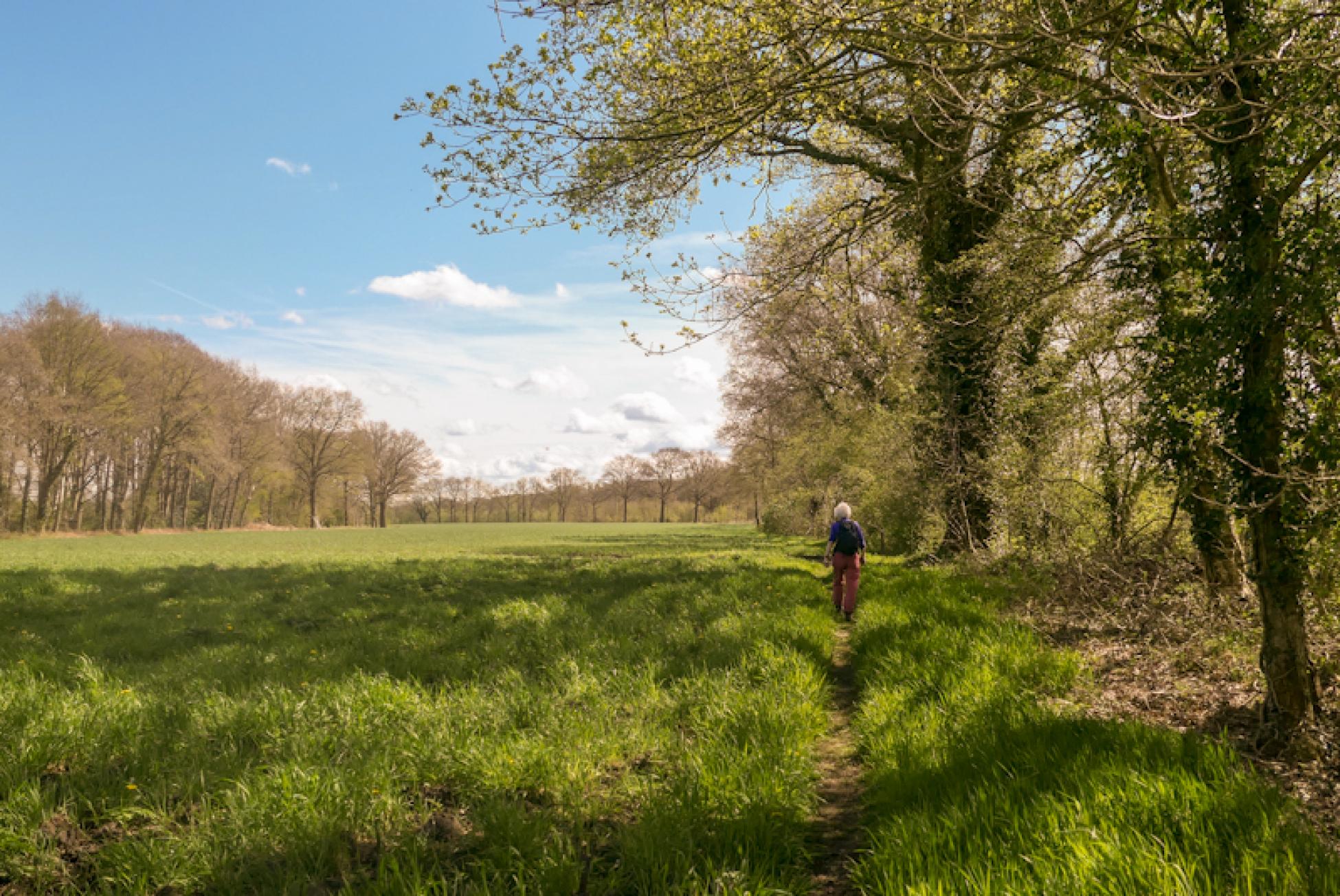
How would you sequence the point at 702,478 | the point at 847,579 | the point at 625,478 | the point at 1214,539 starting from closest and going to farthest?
the point at 1214,539
the point at 847,579
the point at 702,478
the point at 625,478

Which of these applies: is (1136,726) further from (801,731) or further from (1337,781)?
(801,731)

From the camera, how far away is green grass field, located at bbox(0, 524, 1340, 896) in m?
2.70

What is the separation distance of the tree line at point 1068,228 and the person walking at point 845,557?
2565 millimetres

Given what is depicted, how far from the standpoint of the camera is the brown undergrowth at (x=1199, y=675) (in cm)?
371

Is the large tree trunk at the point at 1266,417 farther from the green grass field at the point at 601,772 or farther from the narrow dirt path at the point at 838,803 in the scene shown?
the narrow dirt path at the point at 838,803

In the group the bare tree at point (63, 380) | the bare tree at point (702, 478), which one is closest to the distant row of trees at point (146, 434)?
the bare tree at point (63, 380)

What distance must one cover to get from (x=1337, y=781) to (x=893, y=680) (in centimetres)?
267

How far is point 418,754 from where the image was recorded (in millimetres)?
3955

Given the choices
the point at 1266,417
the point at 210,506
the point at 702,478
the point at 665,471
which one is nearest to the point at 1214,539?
the point at 1266,417

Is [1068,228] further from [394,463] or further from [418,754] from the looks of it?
[394,463]

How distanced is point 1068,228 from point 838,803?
24.2 feet

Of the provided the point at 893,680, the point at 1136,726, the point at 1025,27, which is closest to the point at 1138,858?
the point at 1136,726

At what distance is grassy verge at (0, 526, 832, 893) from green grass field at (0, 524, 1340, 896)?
0.02m

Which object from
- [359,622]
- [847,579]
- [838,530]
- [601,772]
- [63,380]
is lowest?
[359,622]
